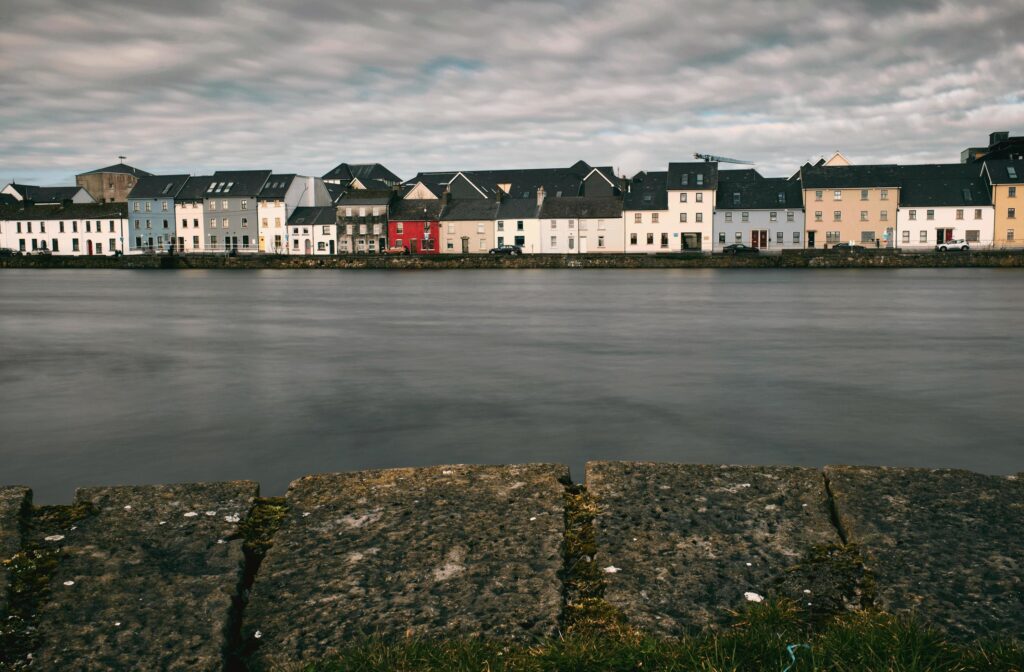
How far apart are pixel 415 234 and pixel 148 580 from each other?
11712 cm

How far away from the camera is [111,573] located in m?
3.84

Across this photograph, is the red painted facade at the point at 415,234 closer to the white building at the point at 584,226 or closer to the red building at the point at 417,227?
the red building at the point at 417,227

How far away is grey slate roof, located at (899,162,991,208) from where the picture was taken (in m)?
107

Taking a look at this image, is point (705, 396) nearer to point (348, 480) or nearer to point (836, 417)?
point (836, 417)

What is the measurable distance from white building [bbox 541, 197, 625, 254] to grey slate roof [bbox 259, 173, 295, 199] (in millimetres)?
38684

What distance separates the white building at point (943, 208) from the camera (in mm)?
106375

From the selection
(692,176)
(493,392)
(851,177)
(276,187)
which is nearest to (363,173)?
(276,187)

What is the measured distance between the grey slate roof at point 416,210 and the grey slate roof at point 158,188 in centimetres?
3712

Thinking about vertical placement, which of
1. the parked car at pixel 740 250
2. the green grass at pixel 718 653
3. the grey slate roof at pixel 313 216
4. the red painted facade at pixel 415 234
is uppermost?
the grey slate roof at pixel 313 216

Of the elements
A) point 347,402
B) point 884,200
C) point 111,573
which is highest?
point 884,200

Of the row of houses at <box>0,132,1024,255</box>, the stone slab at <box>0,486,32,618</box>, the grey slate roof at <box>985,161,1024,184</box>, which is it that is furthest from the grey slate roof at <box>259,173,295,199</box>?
the stone slab at <box>0,486,32,618</box>

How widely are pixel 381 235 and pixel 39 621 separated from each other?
119 metres

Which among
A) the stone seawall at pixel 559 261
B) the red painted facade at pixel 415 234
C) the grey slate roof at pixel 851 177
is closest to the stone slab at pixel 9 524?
the stone seawall at pixel 559 261

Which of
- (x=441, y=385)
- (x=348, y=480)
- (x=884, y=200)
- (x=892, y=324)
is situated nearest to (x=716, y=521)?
(x=348, y=480)
